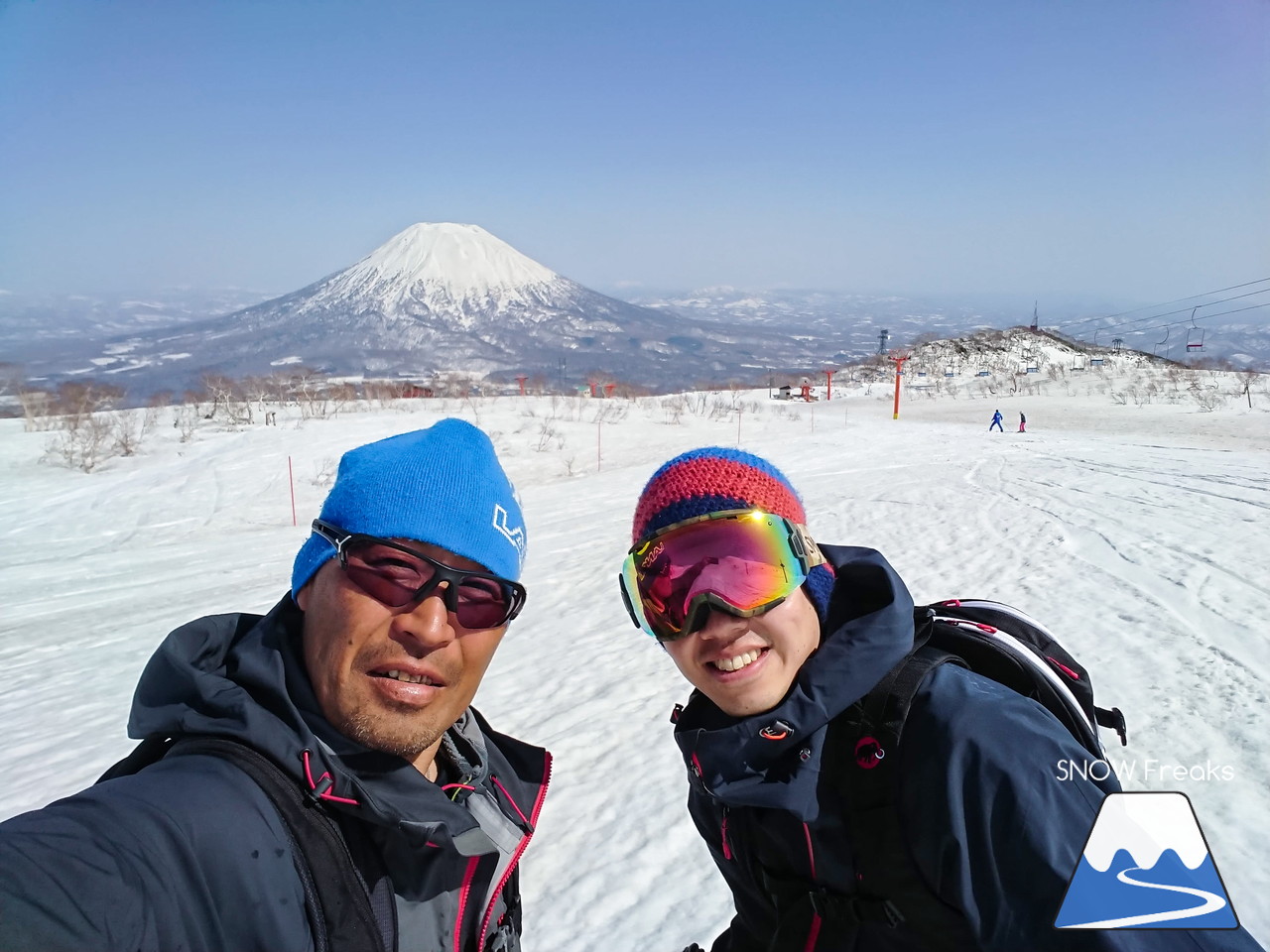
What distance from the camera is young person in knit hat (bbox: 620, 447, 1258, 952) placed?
Result: 3.80 feet

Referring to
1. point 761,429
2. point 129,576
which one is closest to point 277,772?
point 129,576

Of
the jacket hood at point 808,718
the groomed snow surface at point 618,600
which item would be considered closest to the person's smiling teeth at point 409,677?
the jacket hood at point 808,718

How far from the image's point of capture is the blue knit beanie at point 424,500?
5.88 ft

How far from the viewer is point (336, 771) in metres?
1.39

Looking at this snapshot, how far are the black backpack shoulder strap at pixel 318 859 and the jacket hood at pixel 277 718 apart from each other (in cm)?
3

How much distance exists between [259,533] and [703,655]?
14.0m

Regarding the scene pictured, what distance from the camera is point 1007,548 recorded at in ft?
29.6

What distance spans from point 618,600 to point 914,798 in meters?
7.10

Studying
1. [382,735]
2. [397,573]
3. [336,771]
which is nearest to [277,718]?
[336,771]

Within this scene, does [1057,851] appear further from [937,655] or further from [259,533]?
[259,533]

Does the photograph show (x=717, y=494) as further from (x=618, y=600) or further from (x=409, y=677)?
(x=618, y=600)

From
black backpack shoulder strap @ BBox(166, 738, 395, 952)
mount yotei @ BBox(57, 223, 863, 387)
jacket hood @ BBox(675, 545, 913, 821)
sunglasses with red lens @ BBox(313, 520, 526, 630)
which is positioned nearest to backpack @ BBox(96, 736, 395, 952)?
black backpack shoulder strap @ BBox(166, 738, 395, 952)

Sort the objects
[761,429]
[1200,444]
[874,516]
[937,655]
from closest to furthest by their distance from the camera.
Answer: [937,655] < [874,516] < [1200,444] < [761,429]

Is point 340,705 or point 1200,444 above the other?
point 340,705
